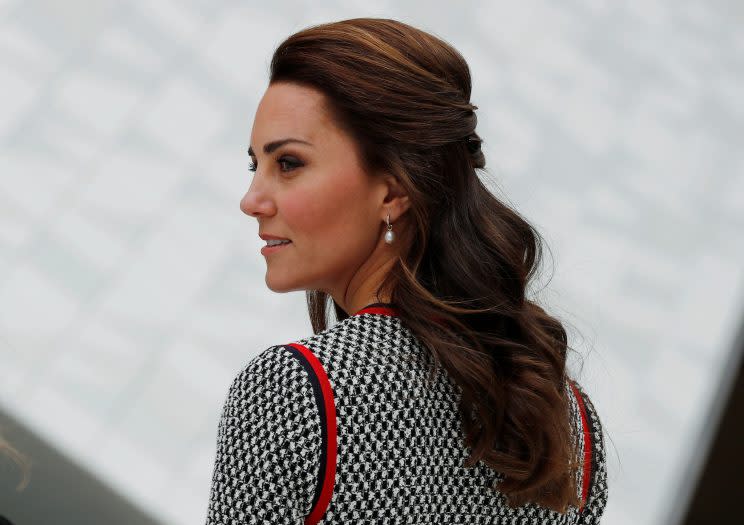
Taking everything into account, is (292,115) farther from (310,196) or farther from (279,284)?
(279,284)

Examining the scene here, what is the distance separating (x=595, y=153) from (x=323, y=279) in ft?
9.99

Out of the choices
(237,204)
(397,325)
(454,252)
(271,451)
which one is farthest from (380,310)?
(237,204)

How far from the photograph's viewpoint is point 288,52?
1338 millimetres

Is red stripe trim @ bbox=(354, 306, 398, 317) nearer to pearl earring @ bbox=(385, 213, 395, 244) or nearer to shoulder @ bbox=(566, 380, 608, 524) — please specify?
pearl earring @ bbox=(385, 213, 395, 244)

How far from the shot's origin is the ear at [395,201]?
1.30 metres

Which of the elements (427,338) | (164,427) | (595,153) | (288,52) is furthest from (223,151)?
(427,338)

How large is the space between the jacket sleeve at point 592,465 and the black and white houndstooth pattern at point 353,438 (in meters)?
0.28

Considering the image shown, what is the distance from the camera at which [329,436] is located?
1.06 metres

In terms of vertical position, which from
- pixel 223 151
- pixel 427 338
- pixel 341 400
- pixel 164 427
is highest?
pixel 223 151

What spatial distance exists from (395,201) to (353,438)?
374 mm

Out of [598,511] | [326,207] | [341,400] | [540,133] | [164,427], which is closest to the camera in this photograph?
[341,400]

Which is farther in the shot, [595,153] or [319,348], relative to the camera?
[595,153]

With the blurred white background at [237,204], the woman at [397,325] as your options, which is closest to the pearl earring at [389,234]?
the woman at [397,325]

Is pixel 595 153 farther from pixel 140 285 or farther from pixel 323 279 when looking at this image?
pixel 323 279
